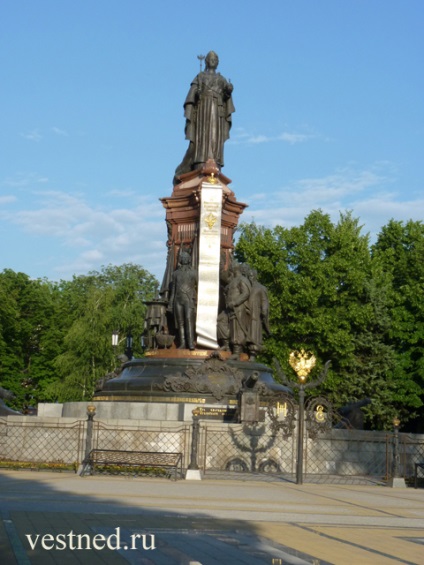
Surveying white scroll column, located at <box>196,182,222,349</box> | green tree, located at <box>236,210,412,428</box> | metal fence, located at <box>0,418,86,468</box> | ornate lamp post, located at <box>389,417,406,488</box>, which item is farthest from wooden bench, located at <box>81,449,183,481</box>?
green tree, located at <box>236,210,412,428</box>

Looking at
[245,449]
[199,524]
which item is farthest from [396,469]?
[199,524]

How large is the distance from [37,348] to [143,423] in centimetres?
4370

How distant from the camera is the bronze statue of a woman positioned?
32438 mm

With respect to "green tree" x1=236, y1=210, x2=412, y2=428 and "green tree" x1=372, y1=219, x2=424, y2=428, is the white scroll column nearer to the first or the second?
"green tree" x1=236, y1=210, x2=412, y2=428

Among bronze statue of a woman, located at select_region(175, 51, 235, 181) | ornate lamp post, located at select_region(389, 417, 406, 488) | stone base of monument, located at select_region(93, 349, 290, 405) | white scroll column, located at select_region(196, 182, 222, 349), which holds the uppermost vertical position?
bronze statue of a woman, located at select_region(175, 51, 235, 181)

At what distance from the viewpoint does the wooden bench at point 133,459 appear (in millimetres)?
21969

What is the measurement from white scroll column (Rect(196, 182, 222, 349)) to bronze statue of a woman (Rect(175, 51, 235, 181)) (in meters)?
2.25

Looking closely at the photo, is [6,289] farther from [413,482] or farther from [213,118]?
[413,482]

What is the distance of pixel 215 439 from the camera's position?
966 inches

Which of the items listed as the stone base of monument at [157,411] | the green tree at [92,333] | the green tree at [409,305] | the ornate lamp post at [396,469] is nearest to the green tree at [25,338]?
the green tree at [92,333]

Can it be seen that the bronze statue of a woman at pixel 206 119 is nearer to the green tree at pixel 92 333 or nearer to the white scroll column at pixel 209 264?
the white scroll column at pixel 209 264

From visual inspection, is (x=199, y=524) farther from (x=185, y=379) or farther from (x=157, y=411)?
(x=185, y=379)

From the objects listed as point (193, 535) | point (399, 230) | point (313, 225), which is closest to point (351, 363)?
point (313, 225)

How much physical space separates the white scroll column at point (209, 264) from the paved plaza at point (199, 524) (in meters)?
9.95
